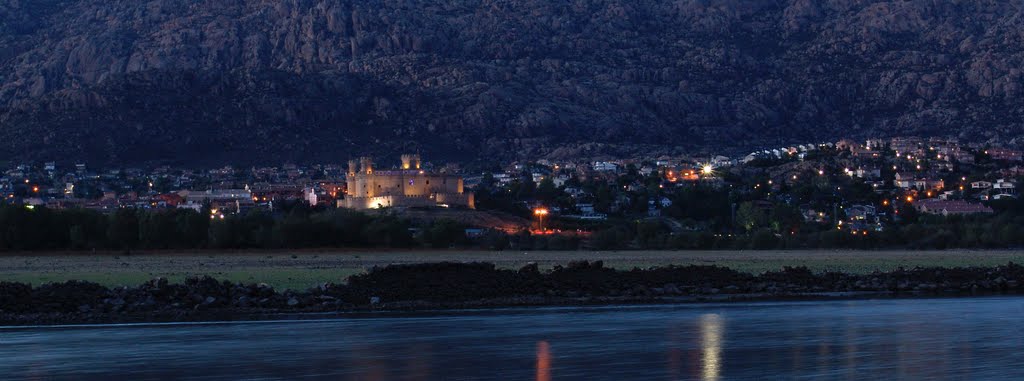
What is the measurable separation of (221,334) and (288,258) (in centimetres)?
4254

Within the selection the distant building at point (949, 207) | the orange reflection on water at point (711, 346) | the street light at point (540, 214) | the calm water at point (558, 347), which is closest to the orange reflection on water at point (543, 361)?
the calm water at point (558, 347)

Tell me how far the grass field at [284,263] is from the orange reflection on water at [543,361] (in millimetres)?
17807

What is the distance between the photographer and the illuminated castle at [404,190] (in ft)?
506

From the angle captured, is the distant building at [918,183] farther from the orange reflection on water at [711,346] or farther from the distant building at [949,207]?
the orange reflection on water at [711,346]

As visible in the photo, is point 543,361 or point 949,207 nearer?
point 543,361

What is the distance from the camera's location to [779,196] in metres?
167

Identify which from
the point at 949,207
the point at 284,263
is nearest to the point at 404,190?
the point at 949,207

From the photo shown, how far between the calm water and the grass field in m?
13.4

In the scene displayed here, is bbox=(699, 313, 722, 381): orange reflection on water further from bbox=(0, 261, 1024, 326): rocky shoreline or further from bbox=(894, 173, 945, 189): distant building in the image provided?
bbox=(894, 173, 945, 189): distant building

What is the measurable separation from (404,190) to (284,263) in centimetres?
9220

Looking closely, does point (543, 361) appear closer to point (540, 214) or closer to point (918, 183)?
point (540, 214)

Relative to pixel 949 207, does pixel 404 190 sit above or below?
above

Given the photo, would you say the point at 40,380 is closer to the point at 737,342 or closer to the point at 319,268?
the point at 737,342

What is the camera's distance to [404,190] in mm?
160125
